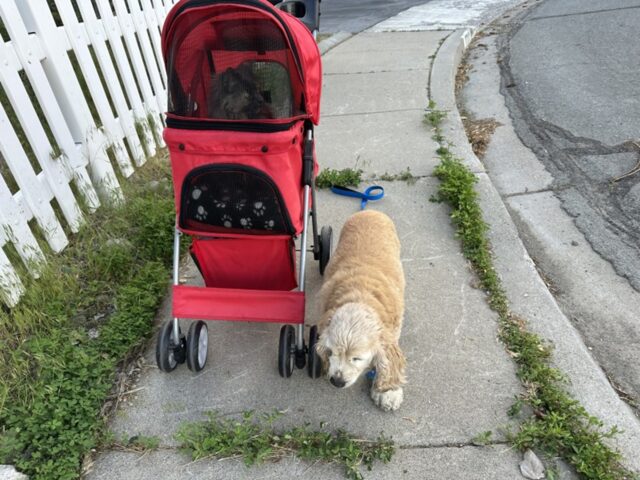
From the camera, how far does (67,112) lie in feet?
11.9

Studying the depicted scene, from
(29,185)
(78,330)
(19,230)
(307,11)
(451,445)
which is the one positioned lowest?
(451,445)

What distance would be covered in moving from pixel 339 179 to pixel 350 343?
2.35m

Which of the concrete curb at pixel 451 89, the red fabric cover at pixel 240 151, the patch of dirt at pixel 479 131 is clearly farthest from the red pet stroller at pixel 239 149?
the patch of dirt at pixel 479 131

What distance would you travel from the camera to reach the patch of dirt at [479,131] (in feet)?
16.3

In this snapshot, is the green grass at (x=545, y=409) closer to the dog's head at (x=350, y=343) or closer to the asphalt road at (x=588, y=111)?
the dog's head at (x=350, y=343)

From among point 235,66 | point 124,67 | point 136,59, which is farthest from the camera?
point 136,59

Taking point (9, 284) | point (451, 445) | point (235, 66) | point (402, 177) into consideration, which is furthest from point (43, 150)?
point (451, 445)

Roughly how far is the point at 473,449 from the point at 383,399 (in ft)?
1.60

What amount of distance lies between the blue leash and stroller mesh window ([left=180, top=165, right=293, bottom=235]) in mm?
1705

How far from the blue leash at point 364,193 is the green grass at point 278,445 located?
2.16m

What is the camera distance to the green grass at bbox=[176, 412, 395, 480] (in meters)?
2.16

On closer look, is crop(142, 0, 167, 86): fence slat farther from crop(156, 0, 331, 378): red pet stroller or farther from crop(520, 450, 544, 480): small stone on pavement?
crop(520, 450, 544, 480): small stone on pavement

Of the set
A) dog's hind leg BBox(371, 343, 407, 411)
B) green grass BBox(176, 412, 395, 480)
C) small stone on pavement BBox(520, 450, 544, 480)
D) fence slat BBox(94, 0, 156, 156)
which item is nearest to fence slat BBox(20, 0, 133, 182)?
fence slat BBox(94, 0, 156, 156)

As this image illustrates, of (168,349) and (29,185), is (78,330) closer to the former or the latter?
(168,349)
